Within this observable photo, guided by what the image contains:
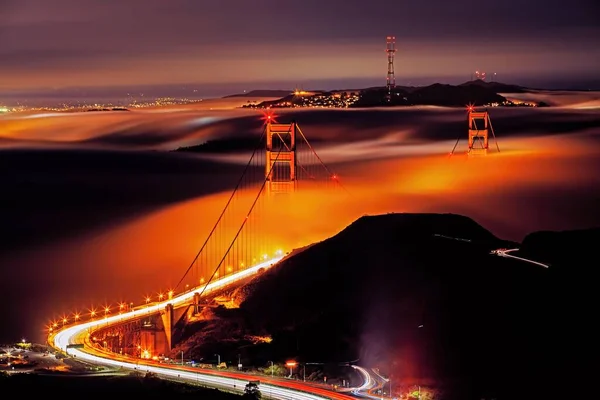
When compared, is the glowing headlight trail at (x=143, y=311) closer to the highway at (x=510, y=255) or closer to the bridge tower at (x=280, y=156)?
the bridge tower at (x=280, y=156)

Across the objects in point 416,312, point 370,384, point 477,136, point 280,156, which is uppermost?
point 280,156

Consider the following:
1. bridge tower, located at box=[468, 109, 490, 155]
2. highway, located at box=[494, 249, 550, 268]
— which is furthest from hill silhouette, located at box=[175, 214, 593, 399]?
bridge tower, located at box=[468, 109, 490, 155]

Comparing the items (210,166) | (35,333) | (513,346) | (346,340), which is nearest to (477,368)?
(513,346)

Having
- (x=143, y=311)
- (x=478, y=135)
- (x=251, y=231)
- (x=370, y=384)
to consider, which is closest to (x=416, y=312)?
(x=370, y=384)

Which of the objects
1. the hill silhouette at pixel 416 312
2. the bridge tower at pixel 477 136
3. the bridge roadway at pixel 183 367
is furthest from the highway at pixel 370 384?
the bridge tower at pixel 477 136

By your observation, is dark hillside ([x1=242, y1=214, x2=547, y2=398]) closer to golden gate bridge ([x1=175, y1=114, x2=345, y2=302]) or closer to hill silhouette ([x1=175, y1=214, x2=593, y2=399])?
hill silhouette ([x1=175, y1=214, x2=593, y2=399])

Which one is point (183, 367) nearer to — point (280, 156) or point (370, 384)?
point (370, 384)
